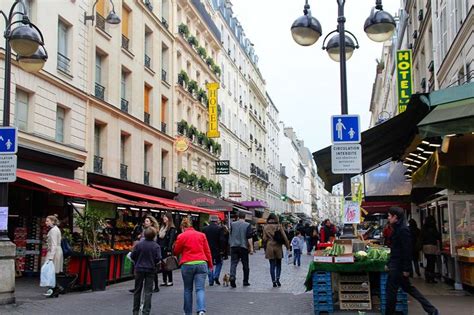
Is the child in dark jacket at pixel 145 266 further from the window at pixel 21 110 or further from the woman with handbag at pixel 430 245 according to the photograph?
the window at pixel 21 110

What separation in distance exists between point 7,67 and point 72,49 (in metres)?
8.67

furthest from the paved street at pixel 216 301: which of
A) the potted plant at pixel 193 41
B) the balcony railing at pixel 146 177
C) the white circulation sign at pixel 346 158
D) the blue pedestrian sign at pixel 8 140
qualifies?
the potted plant at pixel 193 41

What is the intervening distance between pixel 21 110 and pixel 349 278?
1136 cm

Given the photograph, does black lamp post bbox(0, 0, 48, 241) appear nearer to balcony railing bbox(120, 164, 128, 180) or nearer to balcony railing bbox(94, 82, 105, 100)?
balcony railing bbox(94, 82, 105, 100)

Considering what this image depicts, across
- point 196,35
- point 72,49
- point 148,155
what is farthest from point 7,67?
point 196,35

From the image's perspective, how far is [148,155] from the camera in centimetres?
2727

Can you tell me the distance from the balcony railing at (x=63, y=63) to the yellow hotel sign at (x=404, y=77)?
1399 centimetres

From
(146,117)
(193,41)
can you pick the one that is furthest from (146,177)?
(193,41)

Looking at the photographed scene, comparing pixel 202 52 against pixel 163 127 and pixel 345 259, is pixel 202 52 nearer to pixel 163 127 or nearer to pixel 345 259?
pixel 163 127

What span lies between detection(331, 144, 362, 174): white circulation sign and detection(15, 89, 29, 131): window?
10.6m

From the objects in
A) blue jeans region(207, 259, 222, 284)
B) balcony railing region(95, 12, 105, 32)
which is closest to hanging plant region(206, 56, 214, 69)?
balcony railing region(95, 12, 105, 32)

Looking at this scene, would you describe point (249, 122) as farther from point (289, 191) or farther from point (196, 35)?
point (289, 191)

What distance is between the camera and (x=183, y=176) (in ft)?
101

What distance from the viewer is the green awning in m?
8.34
